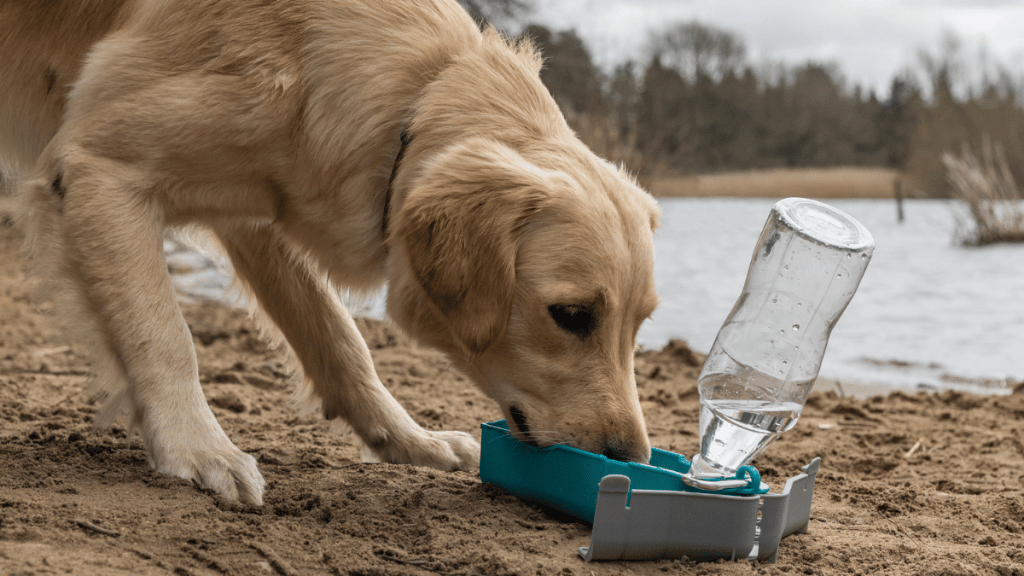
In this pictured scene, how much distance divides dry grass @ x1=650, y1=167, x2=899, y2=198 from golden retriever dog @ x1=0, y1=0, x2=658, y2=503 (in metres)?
19.4

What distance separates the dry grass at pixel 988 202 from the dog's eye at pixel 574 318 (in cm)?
1499

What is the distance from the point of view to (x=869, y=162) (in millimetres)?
32594

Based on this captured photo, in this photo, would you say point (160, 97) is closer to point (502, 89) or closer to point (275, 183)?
point (275, 183)

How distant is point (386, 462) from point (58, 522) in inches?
52.6

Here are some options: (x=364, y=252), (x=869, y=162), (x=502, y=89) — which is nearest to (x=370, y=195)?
(x=364, y=252)

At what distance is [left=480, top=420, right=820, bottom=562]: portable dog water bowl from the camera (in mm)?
2062

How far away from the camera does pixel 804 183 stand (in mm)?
26984

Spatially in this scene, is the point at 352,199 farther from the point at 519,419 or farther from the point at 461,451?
the point at 461,451

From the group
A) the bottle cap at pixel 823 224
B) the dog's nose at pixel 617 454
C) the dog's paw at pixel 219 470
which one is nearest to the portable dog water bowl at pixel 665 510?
the dog's nose at pixel 617 454

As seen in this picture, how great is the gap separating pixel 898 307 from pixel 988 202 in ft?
25.5

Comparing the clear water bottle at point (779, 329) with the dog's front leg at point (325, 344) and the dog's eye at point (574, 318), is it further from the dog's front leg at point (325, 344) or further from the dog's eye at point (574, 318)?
the dog's front leg at point (325, 344)

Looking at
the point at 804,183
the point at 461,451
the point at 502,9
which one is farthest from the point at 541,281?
the point at 804,183

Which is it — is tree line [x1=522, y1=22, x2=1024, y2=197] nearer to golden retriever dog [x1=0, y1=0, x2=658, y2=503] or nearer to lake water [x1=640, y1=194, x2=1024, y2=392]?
lake water [x1=640, y1=194, x2=1024, y2=392]

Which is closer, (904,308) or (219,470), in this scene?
(219,470)
